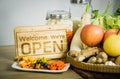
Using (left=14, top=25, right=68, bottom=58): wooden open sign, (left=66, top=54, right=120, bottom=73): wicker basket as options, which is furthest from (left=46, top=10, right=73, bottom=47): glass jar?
(left=66, top=54, right=120, bottom=73): wicker basket

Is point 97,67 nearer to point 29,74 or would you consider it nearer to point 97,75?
point 97,75

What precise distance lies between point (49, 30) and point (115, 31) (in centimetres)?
24

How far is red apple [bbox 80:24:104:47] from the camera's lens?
0.84 m

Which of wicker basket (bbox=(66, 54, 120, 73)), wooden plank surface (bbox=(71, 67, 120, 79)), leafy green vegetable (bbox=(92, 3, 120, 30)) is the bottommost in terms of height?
wooden plank surface (bbox=(71, 67, 120, 79))

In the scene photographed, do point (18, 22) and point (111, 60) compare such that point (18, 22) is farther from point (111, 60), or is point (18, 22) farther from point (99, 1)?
point (111, 60)

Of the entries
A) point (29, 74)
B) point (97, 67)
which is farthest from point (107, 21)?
point (29, 74)

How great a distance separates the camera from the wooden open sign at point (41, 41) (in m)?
0.90

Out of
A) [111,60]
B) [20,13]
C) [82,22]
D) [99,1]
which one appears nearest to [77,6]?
[99,1]

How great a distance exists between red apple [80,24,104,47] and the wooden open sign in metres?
0.09

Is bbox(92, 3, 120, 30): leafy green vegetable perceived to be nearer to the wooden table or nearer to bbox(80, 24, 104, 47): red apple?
bbox(80, 24, 104, 47): red apple

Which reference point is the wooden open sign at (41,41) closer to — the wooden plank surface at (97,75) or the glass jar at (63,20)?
the glass jar at (63,20)

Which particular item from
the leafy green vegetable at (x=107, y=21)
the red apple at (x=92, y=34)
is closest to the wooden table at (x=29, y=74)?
the red apple at (x=92, y=34)

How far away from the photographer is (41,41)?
905 mm

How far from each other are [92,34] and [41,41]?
19 centimetres
